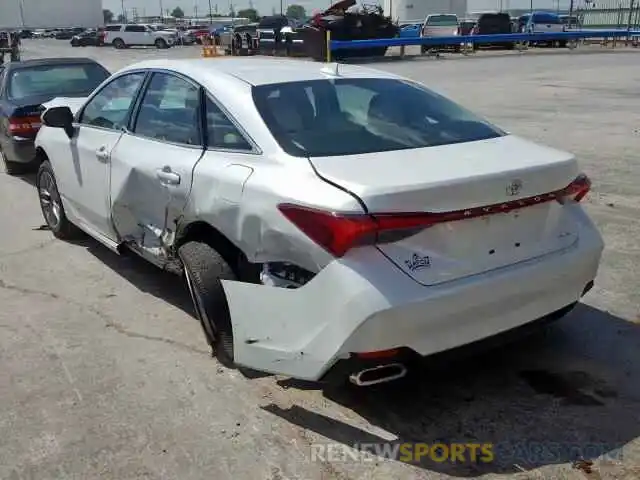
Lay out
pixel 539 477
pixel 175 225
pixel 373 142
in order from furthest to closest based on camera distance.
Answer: pixel 175 225 → pixel 373 142 → pixel 539 477

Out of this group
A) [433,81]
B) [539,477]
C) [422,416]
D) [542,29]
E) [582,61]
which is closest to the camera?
[539,477]

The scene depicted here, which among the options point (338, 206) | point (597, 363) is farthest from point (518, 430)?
point (338, 206)

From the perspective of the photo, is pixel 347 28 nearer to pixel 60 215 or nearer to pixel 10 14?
pixel 60 215

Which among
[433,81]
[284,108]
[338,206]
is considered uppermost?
[284,108]

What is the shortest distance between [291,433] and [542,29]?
3796 centimetres

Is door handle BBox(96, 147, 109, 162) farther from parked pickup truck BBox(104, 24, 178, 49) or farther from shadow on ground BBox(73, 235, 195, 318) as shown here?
parked pickup truck BBox(104, 24, 178, 49)

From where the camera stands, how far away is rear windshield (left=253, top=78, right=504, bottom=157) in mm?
3557

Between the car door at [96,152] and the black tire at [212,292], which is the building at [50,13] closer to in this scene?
the car door at [96,152]

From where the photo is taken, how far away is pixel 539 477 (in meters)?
2.85

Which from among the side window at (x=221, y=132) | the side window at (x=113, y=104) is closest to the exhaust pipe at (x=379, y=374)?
the side window at (x=221, y=132)

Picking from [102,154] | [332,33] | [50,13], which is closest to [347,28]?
[332,33]

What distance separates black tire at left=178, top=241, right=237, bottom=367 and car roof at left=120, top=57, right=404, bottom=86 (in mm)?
1004

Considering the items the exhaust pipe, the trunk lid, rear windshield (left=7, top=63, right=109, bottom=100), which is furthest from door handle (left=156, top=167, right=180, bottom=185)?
rear windshield (left=7, top=63, right=109, bottom=100)

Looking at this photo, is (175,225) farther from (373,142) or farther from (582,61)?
(582,61)
